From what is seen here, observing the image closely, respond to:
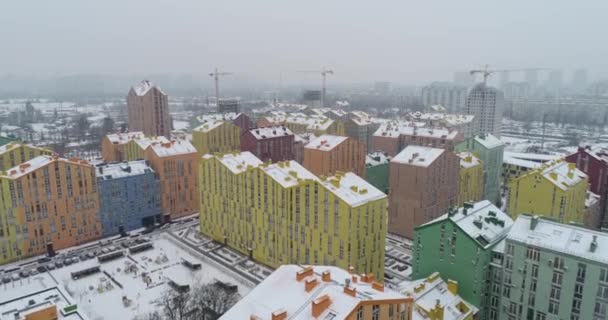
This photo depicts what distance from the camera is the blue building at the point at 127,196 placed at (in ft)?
189

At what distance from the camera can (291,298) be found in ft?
78.7

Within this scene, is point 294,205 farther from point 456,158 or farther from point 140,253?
point 456,158

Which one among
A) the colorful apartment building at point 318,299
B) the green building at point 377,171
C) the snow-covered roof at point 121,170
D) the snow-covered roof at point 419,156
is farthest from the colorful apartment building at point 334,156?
the colorful apartment building at point 318,299

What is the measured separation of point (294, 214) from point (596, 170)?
4774cm

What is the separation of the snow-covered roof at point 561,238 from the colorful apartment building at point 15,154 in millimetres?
61977

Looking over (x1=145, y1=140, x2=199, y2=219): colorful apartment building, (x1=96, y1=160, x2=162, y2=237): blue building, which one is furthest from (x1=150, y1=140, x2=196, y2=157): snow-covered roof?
(x1=96, y1=160, x2=162, y2=237): blue building

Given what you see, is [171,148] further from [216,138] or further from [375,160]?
[375,160]

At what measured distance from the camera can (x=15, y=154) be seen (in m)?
62.3

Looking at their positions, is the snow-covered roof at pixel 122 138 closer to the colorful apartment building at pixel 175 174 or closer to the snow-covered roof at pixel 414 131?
the colorful apartment building at pixel 175 174

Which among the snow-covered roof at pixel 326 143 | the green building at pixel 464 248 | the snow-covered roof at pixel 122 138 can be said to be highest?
the snow-covered roof at pixel 326 143

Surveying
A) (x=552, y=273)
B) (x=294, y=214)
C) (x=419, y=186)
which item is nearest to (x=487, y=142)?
(x=419, y=186)

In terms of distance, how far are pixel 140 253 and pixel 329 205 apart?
28350 millimetres

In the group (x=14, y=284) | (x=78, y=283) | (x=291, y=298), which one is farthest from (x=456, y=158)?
(x=14, y=284)

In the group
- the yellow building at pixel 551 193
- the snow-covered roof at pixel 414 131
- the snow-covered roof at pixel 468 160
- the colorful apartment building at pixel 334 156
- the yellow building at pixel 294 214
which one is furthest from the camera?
the snow-covered roof at pixel 414 131
